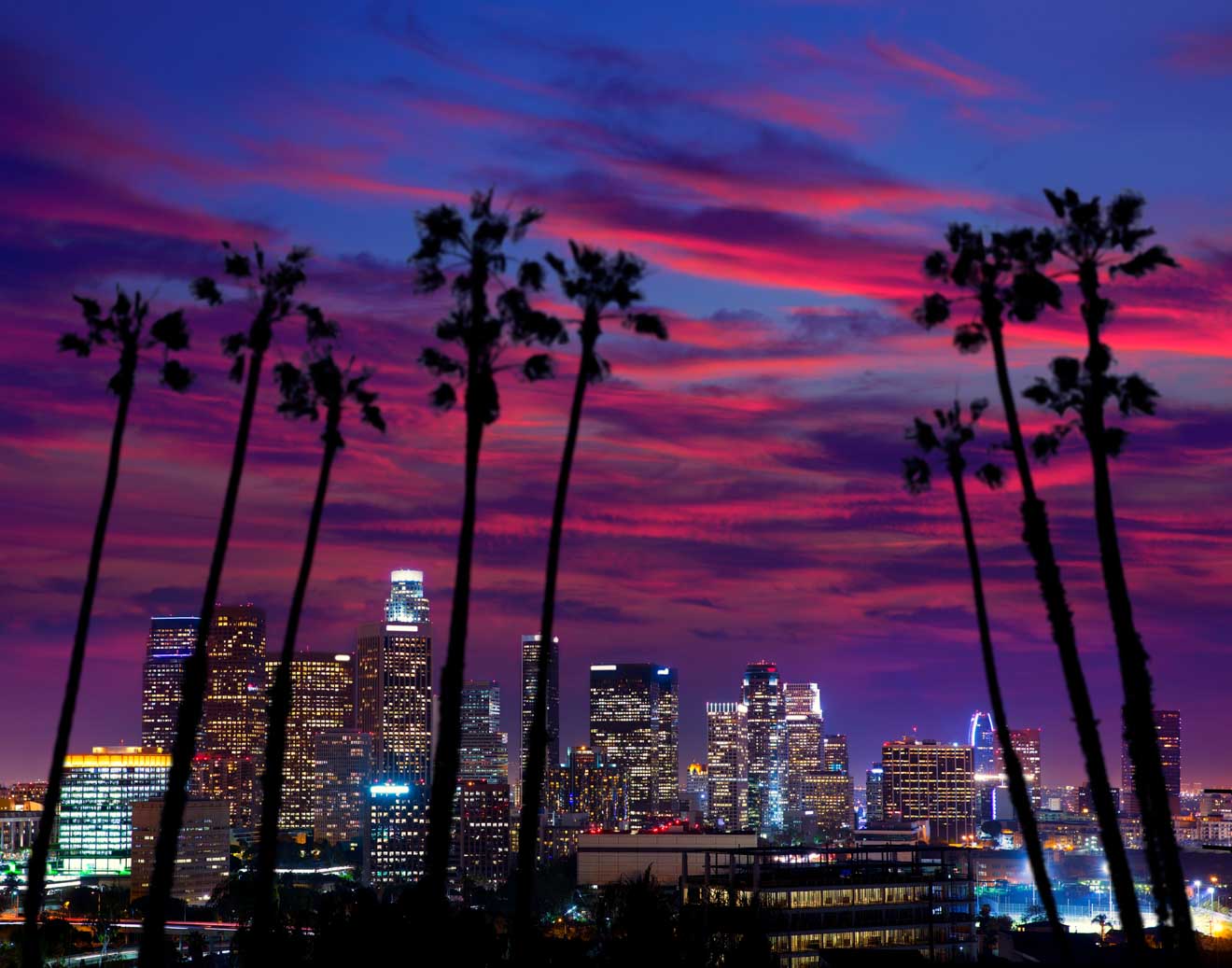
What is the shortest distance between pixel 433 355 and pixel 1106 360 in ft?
56.4

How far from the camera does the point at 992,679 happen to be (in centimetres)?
4997

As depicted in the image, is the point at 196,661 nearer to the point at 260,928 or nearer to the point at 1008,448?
the point at 260,928

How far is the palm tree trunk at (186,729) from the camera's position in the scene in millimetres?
44938

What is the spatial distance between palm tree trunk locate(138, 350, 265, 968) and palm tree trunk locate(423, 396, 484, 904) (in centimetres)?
620

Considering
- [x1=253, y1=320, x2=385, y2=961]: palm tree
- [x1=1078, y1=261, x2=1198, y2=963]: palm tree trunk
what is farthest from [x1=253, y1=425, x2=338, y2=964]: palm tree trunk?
[x1=1078, y1=261, x2=1198, y2=963]: palm tree trunk

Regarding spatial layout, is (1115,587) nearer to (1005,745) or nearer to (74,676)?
(1005,745)

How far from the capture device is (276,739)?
4669 centimetres

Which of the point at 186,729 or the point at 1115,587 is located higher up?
the point at 1115,587

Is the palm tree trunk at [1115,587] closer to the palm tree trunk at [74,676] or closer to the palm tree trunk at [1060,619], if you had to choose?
the palm tree trunk at [1060,619]

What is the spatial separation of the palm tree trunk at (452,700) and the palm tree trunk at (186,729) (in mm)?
6201

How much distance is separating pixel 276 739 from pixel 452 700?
21.0 feet

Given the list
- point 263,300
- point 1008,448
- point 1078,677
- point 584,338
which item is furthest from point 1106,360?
point 263,300

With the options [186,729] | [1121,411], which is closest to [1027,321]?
[1121,411]

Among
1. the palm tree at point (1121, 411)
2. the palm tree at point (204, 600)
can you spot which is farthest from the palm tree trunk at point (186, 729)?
the palm tree at point (1121, 411)
